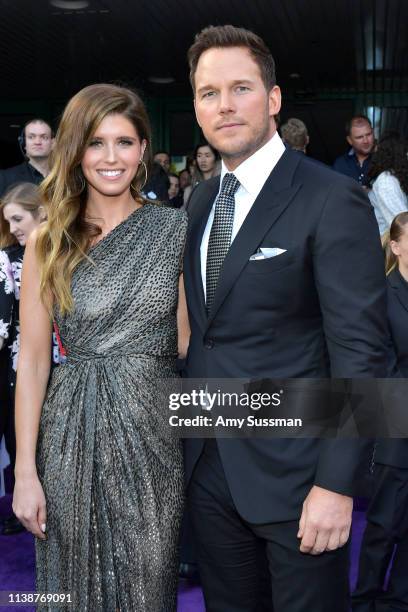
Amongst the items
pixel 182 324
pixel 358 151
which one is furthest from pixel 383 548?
pixel 358 151

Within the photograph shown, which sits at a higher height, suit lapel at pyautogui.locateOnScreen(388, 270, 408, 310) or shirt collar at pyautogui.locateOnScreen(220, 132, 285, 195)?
shirt collar at pyautogui.locateOnScreen(220, 132, 285, 195)

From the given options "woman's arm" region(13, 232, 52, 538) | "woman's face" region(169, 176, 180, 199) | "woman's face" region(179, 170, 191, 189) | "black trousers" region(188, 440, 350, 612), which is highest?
"woman's face" region(179, 170, 191, 189)

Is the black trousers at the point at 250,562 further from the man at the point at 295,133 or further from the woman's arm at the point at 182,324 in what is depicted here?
the man at the point at 295,133

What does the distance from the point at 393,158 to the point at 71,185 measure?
322 centimetres

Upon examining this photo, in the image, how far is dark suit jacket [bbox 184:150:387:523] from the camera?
1.58m

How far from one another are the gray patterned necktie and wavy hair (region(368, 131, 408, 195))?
10.4 feet

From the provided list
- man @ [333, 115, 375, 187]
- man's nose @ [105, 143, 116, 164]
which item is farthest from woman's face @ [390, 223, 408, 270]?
man @ [333, 115, 375, 187]

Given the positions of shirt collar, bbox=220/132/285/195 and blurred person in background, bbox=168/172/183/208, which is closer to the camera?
shirt collar, bbox=220/132/285/195

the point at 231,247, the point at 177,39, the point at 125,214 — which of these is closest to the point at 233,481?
the point at 231,247

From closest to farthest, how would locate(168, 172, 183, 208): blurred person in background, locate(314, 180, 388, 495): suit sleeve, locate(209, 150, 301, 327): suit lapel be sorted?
locate(314, 180, 388, 495): suit sleeve → locate(209, 150, 301, 327): suit lapel → locate(168, 172, 183, 208): blurred person in background

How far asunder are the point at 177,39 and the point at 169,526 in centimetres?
864

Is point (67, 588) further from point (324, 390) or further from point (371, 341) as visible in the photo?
point (371, 341)

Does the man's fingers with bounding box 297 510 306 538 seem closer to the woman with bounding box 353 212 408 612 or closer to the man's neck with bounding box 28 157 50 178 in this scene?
the woman with bounding box 353 212 408 612

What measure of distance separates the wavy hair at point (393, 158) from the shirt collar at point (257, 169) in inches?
125
